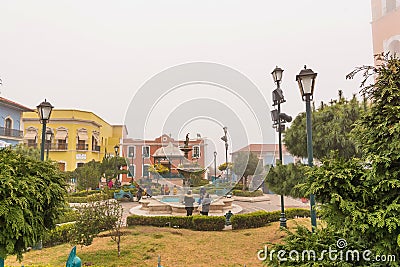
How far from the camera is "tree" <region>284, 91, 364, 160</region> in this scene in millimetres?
6133

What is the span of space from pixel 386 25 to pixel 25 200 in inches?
585

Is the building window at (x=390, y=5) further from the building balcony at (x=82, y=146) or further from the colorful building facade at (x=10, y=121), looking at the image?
the building balcony at (x=82, y=146)

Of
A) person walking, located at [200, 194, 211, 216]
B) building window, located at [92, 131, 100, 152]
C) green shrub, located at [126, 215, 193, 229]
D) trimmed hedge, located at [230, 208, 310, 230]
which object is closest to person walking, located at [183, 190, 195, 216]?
person walking, located at [200, 194, 211, 216]

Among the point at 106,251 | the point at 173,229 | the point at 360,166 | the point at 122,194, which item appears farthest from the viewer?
the point at 122,194

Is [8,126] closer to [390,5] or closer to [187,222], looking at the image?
[187,222]

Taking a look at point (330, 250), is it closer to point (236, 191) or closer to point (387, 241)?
point (387, 241)

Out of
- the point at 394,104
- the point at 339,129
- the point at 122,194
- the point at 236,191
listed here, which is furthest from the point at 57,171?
the point at 236,191

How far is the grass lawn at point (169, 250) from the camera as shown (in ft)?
19.9

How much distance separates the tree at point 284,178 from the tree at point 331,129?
0.59 m

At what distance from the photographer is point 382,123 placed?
103 inches

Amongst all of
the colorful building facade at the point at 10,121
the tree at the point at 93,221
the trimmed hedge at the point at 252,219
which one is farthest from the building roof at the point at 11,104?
the trimmed hedge at the point at 252,219

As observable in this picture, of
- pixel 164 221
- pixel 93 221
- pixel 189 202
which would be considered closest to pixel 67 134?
pixel 189 202

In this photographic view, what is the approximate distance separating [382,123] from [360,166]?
0.45 metres

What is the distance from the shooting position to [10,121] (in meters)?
22.7
